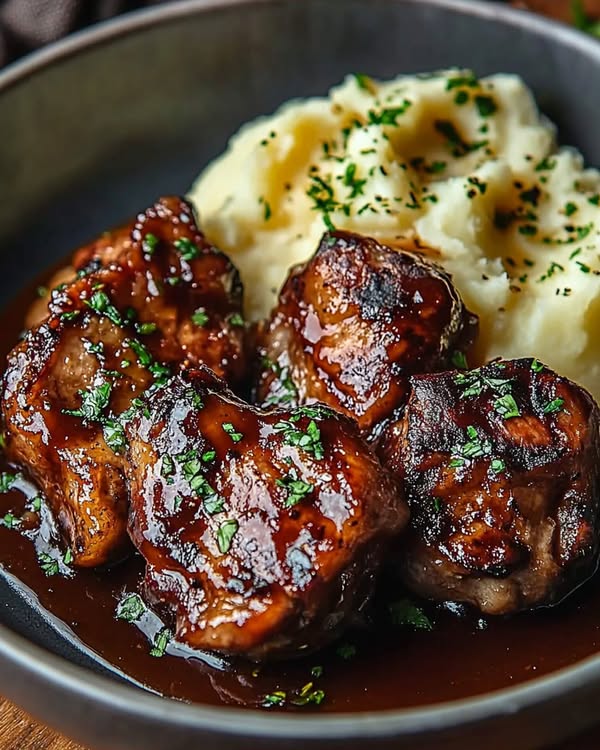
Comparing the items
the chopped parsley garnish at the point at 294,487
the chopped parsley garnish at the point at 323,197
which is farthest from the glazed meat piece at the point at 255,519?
the chopped parsley garnish at the point at 323,197

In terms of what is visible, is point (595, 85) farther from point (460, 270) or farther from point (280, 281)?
point (280, 281)

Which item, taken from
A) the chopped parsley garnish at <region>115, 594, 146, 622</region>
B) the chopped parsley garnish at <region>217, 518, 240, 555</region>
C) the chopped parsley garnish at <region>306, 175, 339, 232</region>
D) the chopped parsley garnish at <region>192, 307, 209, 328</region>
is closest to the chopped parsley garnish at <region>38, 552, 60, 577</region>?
the chopped parsley garnish at <region>115, 594, 146, 622</region>

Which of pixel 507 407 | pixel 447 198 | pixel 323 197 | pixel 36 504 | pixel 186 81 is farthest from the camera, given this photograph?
pixel 186 81

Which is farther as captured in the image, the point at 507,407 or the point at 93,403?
the point at 93,403

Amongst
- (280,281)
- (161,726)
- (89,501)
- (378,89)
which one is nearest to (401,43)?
(378,89)

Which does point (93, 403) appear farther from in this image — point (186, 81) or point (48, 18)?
point (48, 18)

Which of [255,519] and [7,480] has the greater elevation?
[255,519]

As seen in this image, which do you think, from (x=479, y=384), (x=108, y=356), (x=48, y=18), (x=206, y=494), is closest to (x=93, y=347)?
(x=108, y=356)

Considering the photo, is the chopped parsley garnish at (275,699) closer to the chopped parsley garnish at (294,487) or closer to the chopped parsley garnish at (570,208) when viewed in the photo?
the chopped parsley garnish at (294,487)
